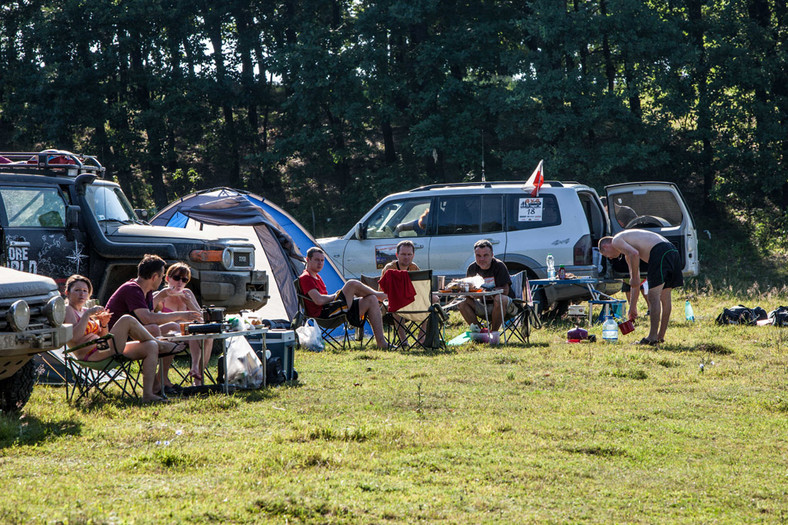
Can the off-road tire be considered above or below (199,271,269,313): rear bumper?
below

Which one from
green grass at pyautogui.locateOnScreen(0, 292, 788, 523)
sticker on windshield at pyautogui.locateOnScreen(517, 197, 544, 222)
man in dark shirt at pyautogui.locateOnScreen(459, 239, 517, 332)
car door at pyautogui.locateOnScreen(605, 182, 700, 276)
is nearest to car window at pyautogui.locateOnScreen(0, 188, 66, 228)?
green grass at pyautogui.locateOnScreen(0, 292, 788, 523)

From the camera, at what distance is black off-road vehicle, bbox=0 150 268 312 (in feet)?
27.6

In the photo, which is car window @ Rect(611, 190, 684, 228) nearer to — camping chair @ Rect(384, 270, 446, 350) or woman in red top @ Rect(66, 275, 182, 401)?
camping chair @ Rect(384, 270, 446, 350)

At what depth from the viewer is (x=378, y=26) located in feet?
83.0

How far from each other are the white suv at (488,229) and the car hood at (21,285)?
7.13 m

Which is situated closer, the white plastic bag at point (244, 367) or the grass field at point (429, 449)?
the grass field at point (429, 449)

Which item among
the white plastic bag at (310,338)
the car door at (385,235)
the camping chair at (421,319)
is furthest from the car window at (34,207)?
the car door at (385,235)

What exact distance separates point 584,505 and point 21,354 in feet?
11.6

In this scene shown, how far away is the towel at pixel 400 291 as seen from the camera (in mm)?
9594

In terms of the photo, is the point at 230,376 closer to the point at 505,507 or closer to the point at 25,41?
the point at 505,507

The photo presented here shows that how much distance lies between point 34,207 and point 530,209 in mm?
6597

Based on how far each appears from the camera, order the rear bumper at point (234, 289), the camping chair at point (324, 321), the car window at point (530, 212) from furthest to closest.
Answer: the car window at point (530, 212)
the camping chair at point (324, 321)
the rear bumper at point (234, 289)

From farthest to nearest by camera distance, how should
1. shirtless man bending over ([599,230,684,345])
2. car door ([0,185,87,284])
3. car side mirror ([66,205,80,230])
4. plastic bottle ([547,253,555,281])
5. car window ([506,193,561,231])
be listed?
1. car window ([506,193,561,231])
2. plastic bottle ([547,253,555,281])
3. shirtless man bending over ([599,230,684,345])
4. car side mirror ([66,205,80,230])
5. car door ([0,185,87,284])

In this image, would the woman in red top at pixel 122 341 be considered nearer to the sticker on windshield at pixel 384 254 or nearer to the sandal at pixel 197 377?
the sandal at pixel 197 377
